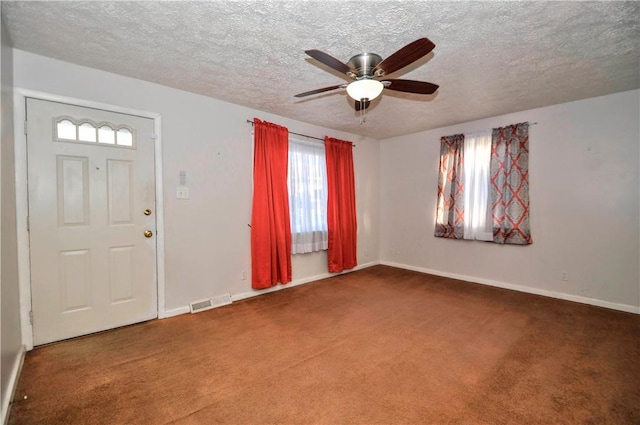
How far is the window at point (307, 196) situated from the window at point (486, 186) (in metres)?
1.97

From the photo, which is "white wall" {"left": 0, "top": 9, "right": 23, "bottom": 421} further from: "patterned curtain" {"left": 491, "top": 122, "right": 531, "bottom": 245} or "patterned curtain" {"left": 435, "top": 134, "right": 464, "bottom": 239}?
"patterned curtain" {"left": 491, "top": 122, "right": 531, "bottom": 245}

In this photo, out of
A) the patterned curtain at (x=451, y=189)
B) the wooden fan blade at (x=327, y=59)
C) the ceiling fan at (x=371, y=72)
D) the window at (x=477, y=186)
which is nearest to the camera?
the wooden fan blade at (x=327, y=59)

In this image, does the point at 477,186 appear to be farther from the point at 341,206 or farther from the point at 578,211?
the point at 341,206

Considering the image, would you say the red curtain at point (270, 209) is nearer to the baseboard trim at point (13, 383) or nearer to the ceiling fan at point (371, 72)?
the ceiling fan at point (371, 72)

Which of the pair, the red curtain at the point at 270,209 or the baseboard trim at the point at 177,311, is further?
the red curtain at the point at 270,209

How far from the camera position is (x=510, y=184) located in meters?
3.86

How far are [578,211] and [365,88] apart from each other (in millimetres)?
3346

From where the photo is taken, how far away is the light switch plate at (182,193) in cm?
309

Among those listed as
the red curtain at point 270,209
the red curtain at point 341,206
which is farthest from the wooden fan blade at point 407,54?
the red curtain at point 341,206

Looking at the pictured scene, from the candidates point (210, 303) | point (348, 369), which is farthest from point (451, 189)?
point (210, 303)

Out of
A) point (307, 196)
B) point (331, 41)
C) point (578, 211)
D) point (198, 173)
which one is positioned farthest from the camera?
point (307, 196)

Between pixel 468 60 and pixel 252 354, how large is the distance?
3113 millimetres

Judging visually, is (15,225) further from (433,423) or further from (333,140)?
(333,140)

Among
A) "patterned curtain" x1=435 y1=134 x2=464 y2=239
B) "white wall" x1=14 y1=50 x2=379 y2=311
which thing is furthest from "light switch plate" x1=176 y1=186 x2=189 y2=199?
"patterned curtain" x1=435 y1=134 x2=464 y2=239
